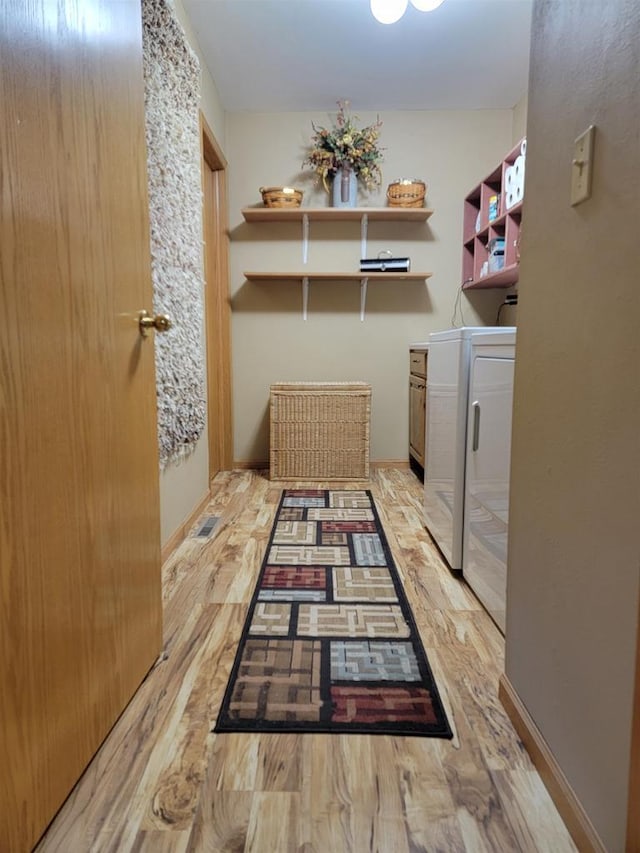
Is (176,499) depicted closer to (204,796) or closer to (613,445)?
(204,796)

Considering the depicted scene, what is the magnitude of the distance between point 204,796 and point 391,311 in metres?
3.15

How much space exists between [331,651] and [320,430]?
6.58ft

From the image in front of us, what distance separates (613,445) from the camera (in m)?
0.78

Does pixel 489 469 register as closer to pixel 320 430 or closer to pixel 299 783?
pixel 299 783

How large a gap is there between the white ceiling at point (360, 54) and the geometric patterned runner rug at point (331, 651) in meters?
2.42

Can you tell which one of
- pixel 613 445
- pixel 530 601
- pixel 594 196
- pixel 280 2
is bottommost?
pixel 530 601

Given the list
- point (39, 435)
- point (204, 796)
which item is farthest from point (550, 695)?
point (39, 435)

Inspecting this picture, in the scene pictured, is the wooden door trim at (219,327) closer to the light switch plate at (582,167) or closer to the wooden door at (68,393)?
the wooden door at (68,393)

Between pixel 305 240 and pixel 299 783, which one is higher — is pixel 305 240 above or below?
above

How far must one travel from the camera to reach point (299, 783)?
3.31ft

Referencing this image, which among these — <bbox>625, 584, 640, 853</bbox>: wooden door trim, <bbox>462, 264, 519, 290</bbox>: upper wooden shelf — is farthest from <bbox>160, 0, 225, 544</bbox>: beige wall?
<bbox>462, 264, 519, 290</bbox>: upper wooden shelf

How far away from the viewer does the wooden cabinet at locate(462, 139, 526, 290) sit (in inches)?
108

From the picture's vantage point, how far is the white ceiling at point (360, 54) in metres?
2.46

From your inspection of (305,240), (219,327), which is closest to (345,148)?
(305,240)
